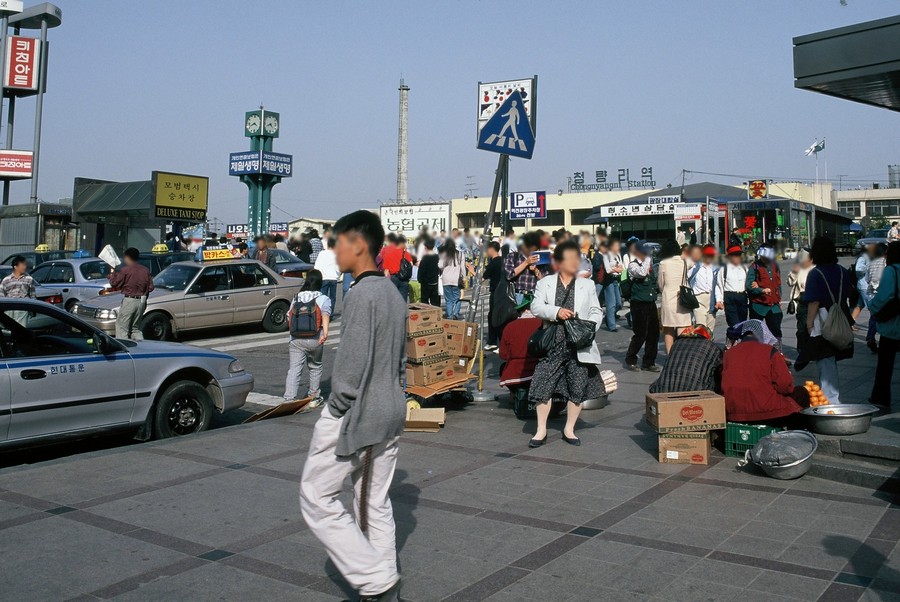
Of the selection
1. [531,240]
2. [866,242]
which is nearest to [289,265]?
[531,240]

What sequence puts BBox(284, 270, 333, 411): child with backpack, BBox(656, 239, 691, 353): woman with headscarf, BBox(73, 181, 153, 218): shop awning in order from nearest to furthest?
BBox(284, 270, 333, 411): child with backpack, BBox(656, 239, 691, 353): woman with headscarf, BBox(73, 181, 153, 218): shop awning

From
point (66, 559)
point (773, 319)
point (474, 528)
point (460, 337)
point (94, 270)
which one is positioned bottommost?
point (66, 559)

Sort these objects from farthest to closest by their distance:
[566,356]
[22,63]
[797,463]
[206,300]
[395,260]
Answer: [22,63]
[206,300]
[395,260]
[566,356]
[797,463]

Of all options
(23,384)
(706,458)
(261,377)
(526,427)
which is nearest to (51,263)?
(261,377)

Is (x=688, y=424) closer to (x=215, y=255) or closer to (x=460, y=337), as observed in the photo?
(x=460, y=337)

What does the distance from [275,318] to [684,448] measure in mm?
11843

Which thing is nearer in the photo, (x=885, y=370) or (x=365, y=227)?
(x=365, y=227)

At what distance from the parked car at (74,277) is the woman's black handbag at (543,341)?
1252 cm

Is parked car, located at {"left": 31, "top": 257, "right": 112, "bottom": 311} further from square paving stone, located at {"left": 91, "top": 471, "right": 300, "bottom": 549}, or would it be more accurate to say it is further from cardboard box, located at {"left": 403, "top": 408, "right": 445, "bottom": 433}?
square paving stone, located at {"left": 91, "top": 471, "right": 300, "bottom": 549}

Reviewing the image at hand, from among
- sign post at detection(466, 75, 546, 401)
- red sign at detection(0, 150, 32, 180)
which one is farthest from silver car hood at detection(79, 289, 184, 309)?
red sign at detection(0, 150, 32, 180)

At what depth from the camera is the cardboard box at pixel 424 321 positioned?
27.3ft

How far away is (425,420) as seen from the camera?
8.02 meters

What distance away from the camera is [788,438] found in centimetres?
623

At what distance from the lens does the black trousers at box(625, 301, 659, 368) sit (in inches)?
453
